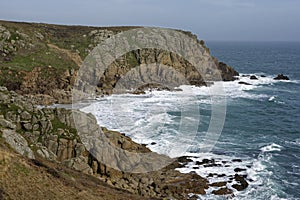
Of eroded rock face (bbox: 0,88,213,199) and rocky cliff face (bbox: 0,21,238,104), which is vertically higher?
rocky cliff face (bbox: 0,21,238,104)

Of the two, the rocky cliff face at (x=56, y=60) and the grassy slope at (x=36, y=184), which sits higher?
the rocky cliff face at (x=56, y=60)

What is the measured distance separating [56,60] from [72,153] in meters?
43.8

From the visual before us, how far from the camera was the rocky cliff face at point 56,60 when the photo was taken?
6119 cm

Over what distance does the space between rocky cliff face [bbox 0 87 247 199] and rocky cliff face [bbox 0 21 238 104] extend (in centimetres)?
2614

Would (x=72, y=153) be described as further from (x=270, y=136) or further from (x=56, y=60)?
(x=56, y=60)

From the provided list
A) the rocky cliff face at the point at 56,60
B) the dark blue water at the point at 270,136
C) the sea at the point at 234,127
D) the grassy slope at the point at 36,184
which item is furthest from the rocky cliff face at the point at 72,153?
the rocky cliff face at the point at 56,60

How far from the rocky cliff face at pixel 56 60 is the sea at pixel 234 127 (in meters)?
8.28

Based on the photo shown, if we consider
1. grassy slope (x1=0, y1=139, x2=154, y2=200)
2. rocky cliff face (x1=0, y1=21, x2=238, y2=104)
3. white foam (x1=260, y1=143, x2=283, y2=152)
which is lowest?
white foam (x1=260, y1=143, x2=283, y2=152)

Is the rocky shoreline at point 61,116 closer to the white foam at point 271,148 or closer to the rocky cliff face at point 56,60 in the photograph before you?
the rocky cliff face at point 56,60

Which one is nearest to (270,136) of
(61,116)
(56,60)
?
(61,116)

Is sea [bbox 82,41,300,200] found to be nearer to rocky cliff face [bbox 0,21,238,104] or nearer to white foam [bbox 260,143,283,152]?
white foam [bbox 260,143,283,152]

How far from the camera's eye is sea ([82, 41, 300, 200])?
33625mm

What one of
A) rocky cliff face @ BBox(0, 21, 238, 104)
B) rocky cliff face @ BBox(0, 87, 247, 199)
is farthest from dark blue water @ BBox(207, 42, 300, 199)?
rocky cliff face @ BBox(0, 21, 238, 104)

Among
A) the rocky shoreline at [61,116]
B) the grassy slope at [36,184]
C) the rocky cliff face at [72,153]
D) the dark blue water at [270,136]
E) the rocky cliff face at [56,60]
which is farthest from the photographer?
the rocky cliff face at [56,60]
